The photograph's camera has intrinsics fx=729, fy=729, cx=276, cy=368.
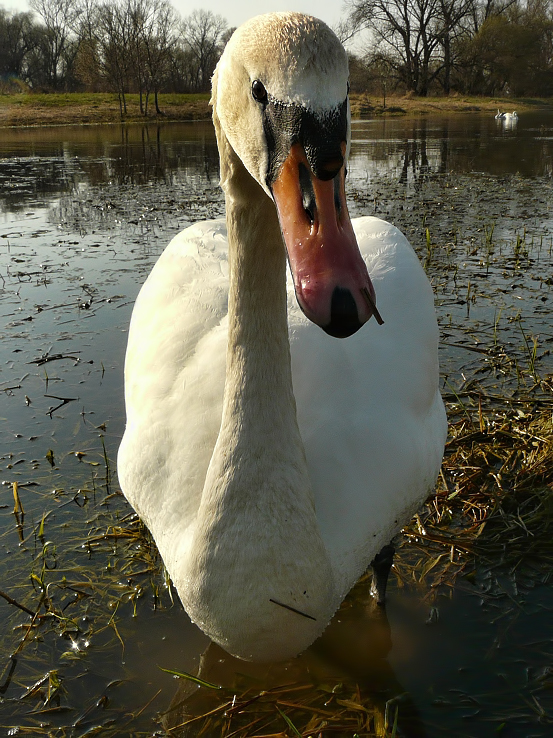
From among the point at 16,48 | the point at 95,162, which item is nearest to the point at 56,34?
the point at 16,48

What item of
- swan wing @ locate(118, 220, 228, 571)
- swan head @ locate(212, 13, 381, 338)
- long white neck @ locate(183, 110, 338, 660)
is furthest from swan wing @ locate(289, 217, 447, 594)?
swan head @ locate(212, 13, 381, 338)

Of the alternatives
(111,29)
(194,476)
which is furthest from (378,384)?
(111,29)

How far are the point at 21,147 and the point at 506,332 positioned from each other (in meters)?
19.5

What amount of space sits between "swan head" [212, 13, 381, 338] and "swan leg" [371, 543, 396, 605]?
1541mm

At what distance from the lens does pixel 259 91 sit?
164cm

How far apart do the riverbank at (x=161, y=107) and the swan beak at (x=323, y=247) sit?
3400cm

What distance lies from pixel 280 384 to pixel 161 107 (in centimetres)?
4174

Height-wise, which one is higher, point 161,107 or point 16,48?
point 16,48

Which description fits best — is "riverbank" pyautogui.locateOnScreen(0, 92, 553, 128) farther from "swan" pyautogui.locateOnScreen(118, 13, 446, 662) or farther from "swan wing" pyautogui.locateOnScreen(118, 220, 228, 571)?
"swan" pyautogui.locateOnScreen(118, 13, 446, 662)

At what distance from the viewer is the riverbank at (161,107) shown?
35.1m

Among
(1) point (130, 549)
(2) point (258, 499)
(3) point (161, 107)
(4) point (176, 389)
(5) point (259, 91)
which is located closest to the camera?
(5) point (259, 91)

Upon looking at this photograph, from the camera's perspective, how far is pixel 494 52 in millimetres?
47719

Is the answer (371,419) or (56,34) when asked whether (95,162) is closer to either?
(371,419)

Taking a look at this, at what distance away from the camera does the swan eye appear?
163cm
